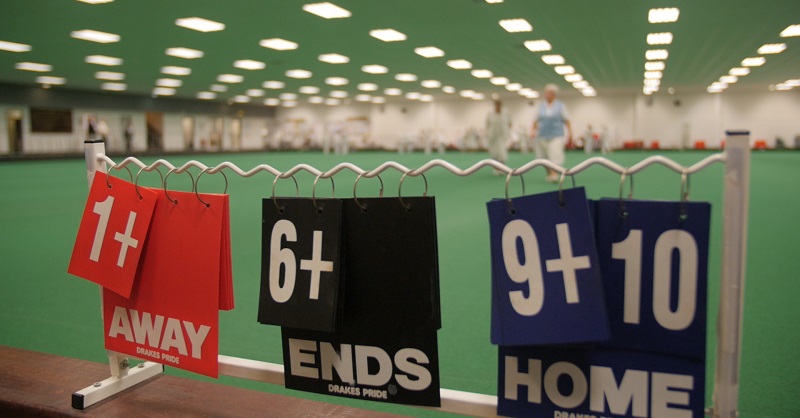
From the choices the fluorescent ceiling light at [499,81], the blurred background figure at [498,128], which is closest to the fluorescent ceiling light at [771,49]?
the blurred background figure at [498,128]

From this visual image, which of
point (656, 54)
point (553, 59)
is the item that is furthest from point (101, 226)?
point (656, 54)

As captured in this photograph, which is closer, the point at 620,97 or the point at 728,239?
the point at 728,239

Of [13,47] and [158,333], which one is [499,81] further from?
[158,333]

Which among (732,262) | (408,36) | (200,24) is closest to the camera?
(732,262)

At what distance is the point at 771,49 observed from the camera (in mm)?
20156

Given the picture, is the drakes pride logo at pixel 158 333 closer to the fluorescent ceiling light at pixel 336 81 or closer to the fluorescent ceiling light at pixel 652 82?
the fluorescent ceiling light at pixel 336 81

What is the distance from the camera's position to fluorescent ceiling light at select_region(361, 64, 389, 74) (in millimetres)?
24250

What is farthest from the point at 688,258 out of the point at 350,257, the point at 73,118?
the point at 73,118

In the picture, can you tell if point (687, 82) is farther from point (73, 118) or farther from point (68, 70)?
point (73, 118)

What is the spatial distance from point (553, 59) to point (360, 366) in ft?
73.5

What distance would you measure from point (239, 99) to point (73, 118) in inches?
461

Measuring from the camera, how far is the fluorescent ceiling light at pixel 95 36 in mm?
16453

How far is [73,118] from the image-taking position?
34969 mm

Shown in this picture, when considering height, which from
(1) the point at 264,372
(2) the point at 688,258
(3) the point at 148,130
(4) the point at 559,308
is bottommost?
(1) the point at 264,372
